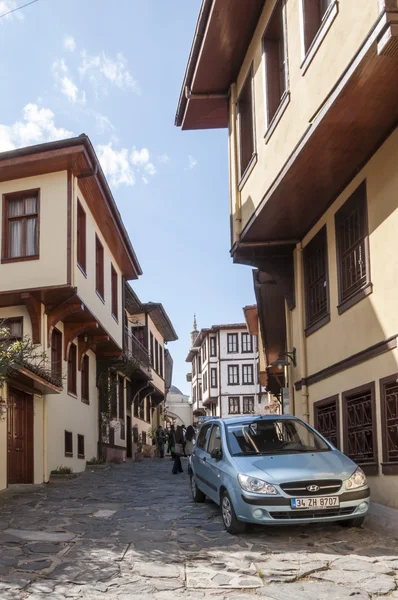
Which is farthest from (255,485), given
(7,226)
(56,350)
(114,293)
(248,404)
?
(248,404)

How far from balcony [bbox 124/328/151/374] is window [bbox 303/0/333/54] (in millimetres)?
18183

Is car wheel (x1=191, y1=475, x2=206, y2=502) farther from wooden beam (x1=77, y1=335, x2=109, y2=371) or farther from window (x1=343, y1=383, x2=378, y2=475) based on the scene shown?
wooden beam (x1=77, y1=335, x2=109, y2=371)

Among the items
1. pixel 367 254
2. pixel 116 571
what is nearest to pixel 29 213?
pixel 367 254

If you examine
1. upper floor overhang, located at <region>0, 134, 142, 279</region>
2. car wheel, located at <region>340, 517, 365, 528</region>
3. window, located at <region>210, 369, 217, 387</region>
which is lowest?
car wheel, located at <region>340, 517, 365, 528</region>

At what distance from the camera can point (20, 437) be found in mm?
17328

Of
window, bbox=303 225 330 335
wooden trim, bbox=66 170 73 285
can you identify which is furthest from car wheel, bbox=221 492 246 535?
wooden trim, bbox=66 170 73 285

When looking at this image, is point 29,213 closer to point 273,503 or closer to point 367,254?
point 367,254

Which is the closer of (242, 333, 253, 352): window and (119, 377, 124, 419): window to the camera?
(119, 377, 124, 419): window

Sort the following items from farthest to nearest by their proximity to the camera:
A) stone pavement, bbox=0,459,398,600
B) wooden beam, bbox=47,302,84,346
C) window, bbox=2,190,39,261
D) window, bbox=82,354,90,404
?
window, bbox=82,354,90,404
wooden beam, bbox=47,302,84,346
window, bbox=2,190,39,261
stone pavement, bbox=0,459,398,600

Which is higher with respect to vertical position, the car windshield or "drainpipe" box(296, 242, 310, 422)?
"drainpipe" box(296, 242, 310, 422)

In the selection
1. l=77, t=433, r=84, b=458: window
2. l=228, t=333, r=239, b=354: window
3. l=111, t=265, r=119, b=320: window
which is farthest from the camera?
l=228, t=333, r=239, b=354: window

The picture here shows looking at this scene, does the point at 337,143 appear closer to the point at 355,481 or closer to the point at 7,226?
the point at 355,481

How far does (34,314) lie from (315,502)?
1109 cm

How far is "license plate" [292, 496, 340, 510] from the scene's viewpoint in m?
8.87
